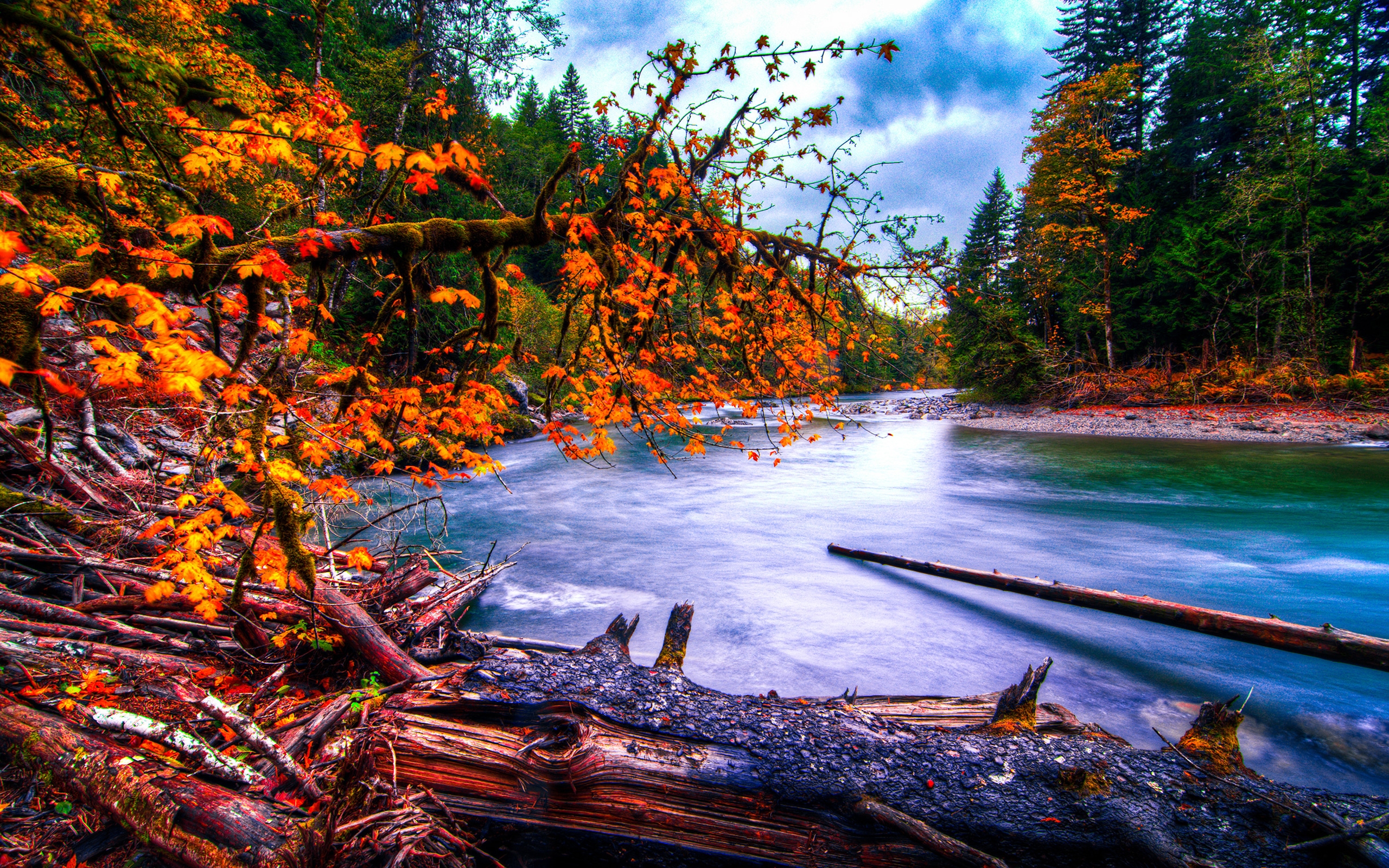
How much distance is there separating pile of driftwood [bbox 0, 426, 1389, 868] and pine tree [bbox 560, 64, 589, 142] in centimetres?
3630

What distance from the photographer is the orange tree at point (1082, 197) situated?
2172cm

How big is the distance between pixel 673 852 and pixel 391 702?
63.5 inches

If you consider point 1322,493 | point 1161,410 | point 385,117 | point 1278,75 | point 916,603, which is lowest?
point 916,603

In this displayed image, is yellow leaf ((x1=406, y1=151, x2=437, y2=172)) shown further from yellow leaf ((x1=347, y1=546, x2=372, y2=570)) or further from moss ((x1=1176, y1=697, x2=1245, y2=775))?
moss ((x1=1176, y1=697, x2=1245, y2=775))

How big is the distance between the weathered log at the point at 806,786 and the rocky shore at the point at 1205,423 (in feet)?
32.6

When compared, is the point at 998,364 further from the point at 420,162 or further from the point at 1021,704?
the point at 420,162

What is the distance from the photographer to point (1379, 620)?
20.5 feet

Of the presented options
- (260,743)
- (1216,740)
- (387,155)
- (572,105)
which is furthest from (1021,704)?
(572,105)

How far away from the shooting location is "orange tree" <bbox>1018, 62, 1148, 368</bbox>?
21.7m

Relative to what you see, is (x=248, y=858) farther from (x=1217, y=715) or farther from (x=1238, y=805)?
(x=1217, y=715)

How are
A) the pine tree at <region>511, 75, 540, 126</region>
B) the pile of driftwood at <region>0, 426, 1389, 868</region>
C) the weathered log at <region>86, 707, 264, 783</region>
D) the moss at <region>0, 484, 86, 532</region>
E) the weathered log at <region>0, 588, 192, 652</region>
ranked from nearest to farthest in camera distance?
the pile of driftwood at <region>0, 426, 1389, 868</region>, the weathered log at <region>86, 707, 264, 783</region>, the weathered log at <region>0, 588, 192, 652</region>, the moss at <region>0, 484, 86, 532</region>, the pine tree at <region>511, 75, 540, 126</region>

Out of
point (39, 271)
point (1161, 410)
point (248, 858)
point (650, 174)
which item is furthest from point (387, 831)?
point (1161, 410)

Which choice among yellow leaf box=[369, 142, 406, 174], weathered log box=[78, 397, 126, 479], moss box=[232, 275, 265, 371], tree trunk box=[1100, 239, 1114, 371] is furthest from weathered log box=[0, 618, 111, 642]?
tree trunk box=[1100, 239, 1114, 371]

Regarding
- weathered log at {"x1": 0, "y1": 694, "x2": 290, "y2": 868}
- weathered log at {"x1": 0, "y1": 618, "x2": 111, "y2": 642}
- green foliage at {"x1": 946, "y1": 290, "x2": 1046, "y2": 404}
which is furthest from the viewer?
green foliage at {"x1": 946, "y1": 290, "x2": 1046, "y2": 404}
